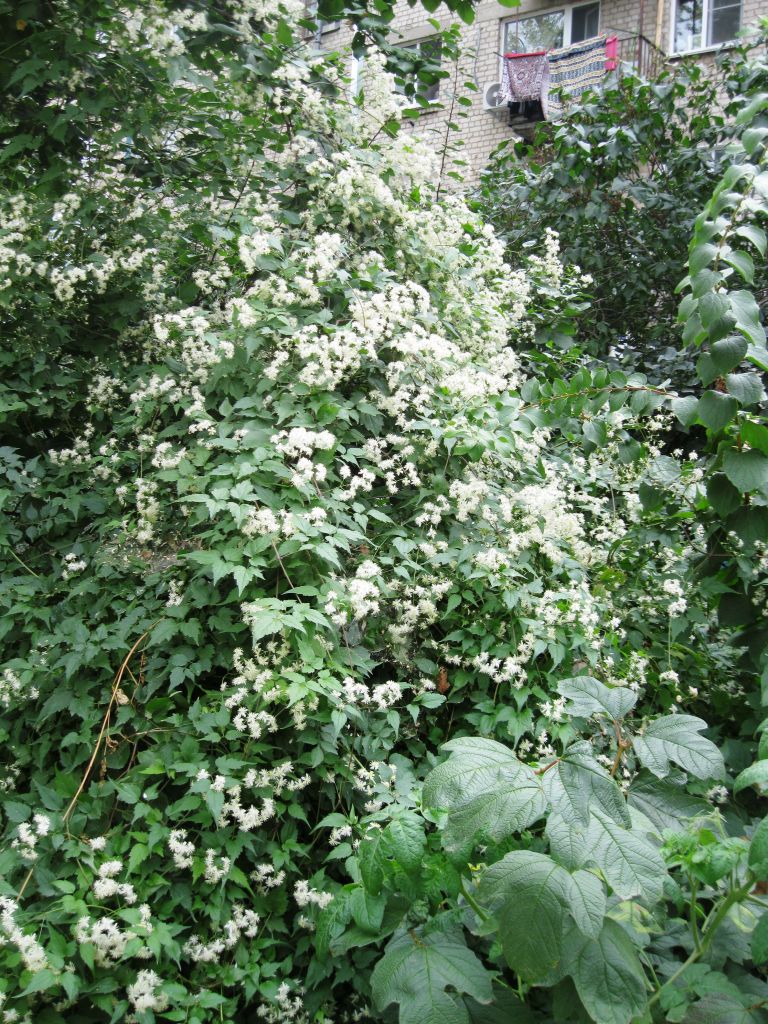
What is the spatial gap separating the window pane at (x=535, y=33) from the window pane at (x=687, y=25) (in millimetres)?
1888

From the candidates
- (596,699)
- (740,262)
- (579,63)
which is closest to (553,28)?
(579,63)

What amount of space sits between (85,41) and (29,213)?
0.83m

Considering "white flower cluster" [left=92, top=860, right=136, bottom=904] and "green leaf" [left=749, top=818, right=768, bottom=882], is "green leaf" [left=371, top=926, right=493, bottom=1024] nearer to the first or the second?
"green leaf" [left=749, top=818, right=768, bottom=882]

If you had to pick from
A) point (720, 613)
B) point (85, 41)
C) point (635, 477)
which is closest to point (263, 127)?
point (85, 41)

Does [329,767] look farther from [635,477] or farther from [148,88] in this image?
[148,88]

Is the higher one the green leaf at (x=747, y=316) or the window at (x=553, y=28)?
the window at (x=553, y=28)

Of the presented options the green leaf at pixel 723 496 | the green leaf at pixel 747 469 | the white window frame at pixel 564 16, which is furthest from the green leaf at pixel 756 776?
the white window frame at pixel 564 16

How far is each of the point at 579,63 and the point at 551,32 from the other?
153 centimetres

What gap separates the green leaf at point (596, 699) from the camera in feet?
4.97

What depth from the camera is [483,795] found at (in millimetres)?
1322

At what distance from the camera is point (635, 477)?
12.4ft

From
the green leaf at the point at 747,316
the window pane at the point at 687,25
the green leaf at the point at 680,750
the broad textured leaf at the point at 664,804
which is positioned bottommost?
the broad textured leaf at the point at 664,804

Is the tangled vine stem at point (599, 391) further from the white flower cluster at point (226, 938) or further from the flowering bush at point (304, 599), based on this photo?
the white flower cluster at point (226, 938)

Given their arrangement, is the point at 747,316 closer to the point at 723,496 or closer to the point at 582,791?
the point at 723,496
